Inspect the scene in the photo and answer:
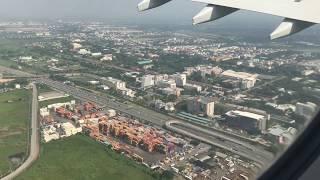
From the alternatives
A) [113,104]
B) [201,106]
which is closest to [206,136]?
[201,106]

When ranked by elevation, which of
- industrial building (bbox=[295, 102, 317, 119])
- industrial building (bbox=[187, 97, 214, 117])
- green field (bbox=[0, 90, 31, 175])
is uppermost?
industrial building (bbox=[295, 102, 317, 119])

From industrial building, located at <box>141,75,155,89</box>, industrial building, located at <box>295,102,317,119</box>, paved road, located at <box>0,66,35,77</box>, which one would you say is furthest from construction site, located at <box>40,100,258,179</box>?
paved road, located at <box>0,66,35,77</box>

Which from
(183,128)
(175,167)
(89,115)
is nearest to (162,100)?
(89,115)

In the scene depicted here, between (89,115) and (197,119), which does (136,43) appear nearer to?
(89,115)

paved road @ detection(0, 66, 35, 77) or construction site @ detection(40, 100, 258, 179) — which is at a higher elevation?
construction site @ detection(40, 100, 258, 179)

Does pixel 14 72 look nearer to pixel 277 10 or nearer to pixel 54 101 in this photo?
pixel 54 101

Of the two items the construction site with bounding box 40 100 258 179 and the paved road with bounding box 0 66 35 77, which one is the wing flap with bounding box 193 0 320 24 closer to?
the construction site with bounding box 40 100 258 179

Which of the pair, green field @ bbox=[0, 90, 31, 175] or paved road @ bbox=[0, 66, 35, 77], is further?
paved road @ bbox=[0, 66, 35, 77]
